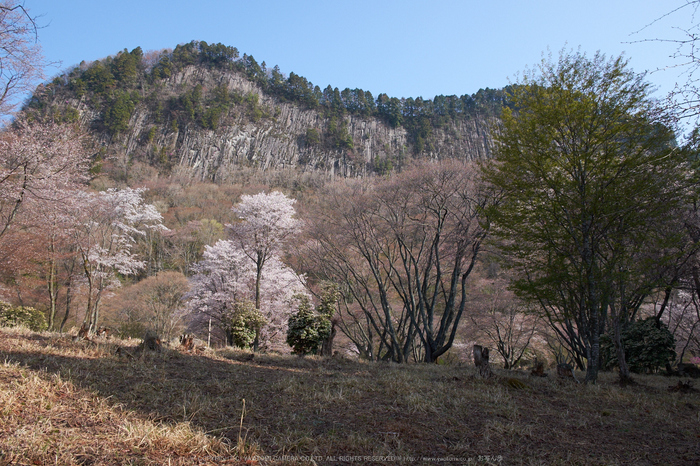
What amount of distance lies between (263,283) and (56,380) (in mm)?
17035

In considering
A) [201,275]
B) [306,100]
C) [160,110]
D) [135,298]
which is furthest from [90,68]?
[201,275]

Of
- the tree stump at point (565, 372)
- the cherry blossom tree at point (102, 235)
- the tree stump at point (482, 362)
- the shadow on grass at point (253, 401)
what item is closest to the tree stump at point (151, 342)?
the shadow on grass at point (253, 401)

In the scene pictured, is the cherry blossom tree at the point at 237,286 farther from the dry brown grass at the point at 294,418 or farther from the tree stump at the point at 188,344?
the dry brown grass at the point at 294,418

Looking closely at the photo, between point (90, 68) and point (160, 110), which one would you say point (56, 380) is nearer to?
point (160, 110)

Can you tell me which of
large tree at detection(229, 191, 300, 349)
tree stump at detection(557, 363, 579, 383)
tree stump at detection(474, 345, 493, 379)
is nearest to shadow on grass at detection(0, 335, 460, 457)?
tree stump at detection(474, 345, 493, 379)

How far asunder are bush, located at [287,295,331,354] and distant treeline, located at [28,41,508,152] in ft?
177

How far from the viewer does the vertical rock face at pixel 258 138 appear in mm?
67438

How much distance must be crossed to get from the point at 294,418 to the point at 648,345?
11.6m

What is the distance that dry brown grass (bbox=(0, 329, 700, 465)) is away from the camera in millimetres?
2531

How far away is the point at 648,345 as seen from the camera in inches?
404

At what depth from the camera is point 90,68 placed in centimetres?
6931

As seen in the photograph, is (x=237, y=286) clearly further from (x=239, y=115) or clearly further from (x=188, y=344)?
(x=239, y=115)

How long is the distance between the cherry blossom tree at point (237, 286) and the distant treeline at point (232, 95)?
4706 cm

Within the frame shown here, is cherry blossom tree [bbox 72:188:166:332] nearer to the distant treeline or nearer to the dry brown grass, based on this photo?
the dry brown grass
